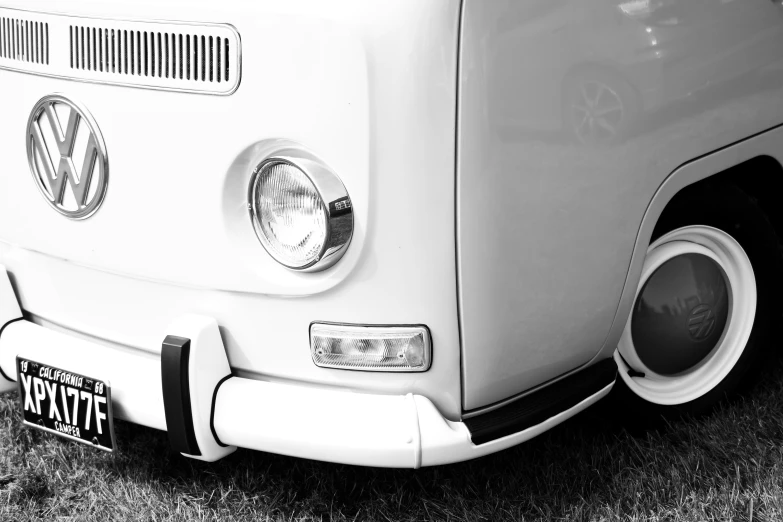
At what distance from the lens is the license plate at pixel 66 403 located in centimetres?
211

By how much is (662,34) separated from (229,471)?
5.20ft

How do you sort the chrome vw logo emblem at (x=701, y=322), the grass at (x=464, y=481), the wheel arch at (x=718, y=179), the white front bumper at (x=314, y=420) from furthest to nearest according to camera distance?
the chrome vw logo emblem at (x=701, y=322) → the grass at (x=464, y=481) → the wheel arch at (x=718, y=179) → the white front bumper at (x=314, y=420)

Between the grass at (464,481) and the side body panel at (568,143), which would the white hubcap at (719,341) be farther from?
the side body panel at (568,143)

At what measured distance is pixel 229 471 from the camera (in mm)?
2455

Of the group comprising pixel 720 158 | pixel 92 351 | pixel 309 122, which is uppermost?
pixel 309 122

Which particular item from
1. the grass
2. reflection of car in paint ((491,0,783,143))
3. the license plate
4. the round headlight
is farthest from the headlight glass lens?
the grass

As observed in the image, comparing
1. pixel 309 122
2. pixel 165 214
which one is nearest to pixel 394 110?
pixel 309 122

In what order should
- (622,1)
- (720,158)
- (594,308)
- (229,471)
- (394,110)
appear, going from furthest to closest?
(229,471)
(720,158)
(594,308)
(622,1)
(394,110)

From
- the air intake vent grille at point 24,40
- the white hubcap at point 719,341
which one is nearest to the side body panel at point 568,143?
the white hubcap at point 719,341

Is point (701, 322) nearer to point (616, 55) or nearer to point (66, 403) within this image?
point (616, 55)

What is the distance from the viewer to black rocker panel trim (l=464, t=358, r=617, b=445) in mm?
1961

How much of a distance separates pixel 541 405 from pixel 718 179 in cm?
83

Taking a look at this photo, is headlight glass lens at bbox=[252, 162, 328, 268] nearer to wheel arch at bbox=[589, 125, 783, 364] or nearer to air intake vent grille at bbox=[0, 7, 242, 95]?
air intake vent grille at bbox=[0, 7, 242, 95]

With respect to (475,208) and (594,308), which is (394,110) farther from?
(594,308)
